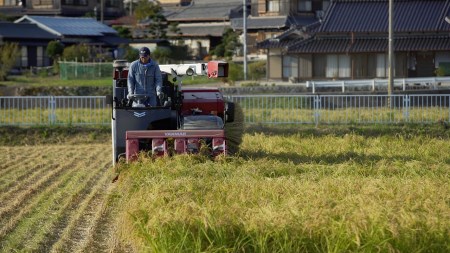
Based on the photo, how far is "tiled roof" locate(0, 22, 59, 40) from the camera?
154 feet

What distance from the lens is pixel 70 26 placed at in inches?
2073

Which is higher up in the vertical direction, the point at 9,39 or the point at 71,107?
the point at 9,39

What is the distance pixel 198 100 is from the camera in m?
13.6

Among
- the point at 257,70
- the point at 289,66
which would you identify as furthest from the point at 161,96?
the point at 257,70

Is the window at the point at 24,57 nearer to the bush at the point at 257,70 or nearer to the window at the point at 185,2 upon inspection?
the bush at the point at 257,70

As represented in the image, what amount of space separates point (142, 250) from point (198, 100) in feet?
20.0

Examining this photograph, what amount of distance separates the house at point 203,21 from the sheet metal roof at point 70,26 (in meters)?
4.43

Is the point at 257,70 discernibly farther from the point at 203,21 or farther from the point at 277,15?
the point at 203,21

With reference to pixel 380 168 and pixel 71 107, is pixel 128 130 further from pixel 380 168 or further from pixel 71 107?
pixel 71 107

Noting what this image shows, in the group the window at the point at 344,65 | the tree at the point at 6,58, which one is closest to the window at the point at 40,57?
the tree at the point at 6,58

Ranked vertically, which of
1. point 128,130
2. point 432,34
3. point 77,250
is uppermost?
point 432,34

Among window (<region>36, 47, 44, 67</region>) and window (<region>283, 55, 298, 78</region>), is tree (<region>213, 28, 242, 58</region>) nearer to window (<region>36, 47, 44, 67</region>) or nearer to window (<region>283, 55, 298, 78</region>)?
window (<region>283, 55, 298, 78</region>)

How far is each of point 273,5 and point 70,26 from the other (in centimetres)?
1123

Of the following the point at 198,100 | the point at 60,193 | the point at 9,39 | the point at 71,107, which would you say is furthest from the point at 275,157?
the point at 9,39
